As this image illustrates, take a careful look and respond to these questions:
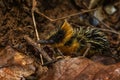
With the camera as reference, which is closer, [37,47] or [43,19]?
[37,47]

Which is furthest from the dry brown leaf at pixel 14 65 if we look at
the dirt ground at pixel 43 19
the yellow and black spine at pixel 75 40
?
the yellow and black spine at pixel 75 40

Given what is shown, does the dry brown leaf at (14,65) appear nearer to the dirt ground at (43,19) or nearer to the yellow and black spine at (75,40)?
the dirt ground at (43,19)

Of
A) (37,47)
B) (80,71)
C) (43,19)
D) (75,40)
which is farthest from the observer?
(43,19)

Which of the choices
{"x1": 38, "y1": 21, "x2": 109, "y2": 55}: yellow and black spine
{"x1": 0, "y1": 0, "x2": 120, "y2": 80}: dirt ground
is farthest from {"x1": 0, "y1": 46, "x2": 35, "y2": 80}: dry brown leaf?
{"x1": 38, "y1": 21, "x2": 109, "y2": 55}: yellow and black spine

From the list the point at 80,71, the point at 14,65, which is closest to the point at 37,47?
the point at 14,65

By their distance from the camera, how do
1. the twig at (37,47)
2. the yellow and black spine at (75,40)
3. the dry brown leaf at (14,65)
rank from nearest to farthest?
the dry brown leaf at (14,65) < the twig at (37,47) < the yellow and black spine at (75,40)

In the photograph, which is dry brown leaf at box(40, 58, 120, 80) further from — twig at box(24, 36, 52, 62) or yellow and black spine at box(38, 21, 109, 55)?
yellow and black spine at box(38, 21, 109, 55)

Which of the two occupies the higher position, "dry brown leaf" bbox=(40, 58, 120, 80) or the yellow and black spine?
the yellow and black spine

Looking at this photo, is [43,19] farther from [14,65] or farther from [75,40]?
[14,65]
